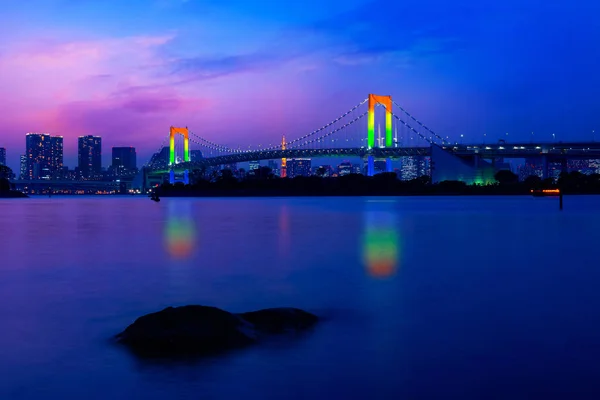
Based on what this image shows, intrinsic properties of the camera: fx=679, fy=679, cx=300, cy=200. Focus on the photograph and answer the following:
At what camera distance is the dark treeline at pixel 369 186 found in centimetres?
8575

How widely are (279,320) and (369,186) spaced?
3528 inches

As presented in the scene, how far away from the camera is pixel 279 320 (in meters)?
6.63

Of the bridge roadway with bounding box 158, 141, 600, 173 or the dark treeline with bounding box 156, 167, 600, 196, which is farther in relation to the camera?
the dark treeline with bounding box 156, 167, 600, 196

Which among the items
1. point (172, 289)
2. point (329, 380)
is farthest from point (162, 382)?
point (172, 289)

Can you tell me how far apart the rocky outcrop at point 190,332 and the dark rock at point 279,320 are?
2 cm

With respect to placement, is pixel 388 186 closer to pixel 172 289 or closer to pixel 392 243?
pixel 392 243

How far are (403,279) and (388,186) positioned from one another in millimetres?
86228

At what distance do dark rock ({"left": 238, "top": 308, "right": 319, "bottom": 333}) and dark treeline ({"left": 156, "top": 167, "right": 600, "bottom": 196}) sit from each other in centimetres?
7682

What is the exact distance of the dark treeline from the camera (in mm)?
85750

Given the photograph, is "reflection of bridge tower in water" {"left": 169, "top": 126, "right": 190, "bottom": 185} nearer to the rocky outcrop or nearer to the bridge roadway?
the bridge roadway

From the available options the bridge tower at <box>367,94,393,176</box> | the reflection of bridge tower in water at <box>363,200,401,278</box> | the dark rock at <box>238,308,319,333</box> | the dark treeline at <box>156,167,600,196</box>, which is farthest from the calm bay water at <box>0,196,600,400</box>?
the dark treeline at <box>156,167,600,196</box>

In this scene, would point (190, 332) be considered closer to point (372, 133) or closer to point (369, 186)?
point (372, 133)

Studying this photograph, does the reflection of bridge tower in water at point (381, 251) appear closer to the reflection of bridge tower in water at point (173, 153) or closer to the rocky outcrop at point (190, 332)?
the rocky outcrop at point (190, 332)

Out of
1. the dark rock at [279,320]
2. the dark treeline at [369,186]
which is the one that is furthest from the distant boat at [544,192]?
the dark rock at [279,320]
